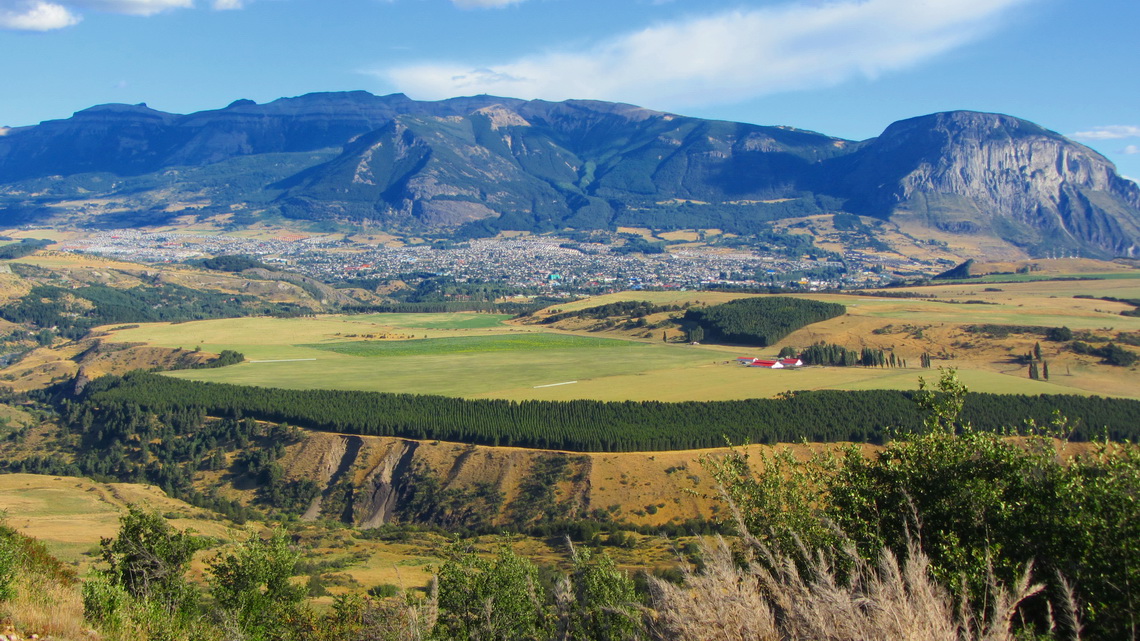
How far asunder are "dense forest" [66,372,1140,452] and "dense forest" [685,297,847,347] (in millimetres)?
34680

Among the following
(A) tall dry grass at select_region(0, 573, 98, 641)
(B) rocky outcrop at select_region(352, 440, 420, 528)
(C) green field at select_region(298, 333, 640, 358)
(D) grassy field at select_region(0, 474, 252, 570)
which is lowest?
(B) rocky outcrop at select_region(352, 440, 420, 528)

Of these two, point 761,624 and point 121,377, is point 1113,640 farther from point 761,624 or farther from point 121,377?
point 121,377

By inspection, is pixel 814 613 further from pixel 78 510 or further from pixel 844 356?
pixel 844 356

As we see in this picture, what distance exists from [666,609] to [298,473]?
190 ft

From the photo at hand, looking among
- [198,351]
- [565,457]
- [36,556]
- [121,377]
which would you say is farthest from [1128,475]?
[198,351]

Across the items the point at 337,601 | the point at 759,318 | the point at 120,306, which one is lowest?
the point at 337,601

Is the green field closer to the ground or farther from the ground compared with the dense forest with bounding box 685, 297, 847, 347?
closer to the ground

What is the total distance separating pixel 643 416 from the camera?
A: 64.9 meters

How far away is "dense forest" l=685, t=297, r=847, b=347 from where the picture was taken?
103m

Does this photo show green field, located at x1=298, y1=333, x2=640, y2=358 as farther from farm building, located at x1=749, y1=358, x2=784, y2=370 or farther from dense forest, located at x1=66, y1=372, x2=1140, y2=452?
dense forest, located at x1=66, y1=372, x2=1140, y2=452

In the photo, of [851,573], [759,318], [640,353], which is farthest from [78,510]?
[759,318]

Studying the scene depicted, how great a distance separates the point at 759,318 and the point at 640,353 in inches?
691

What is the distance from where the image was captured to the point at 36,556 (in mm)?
23156

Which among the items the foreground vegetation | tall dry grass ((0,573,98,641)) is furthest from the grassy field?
tall dry grass ((0,573,98,641))
